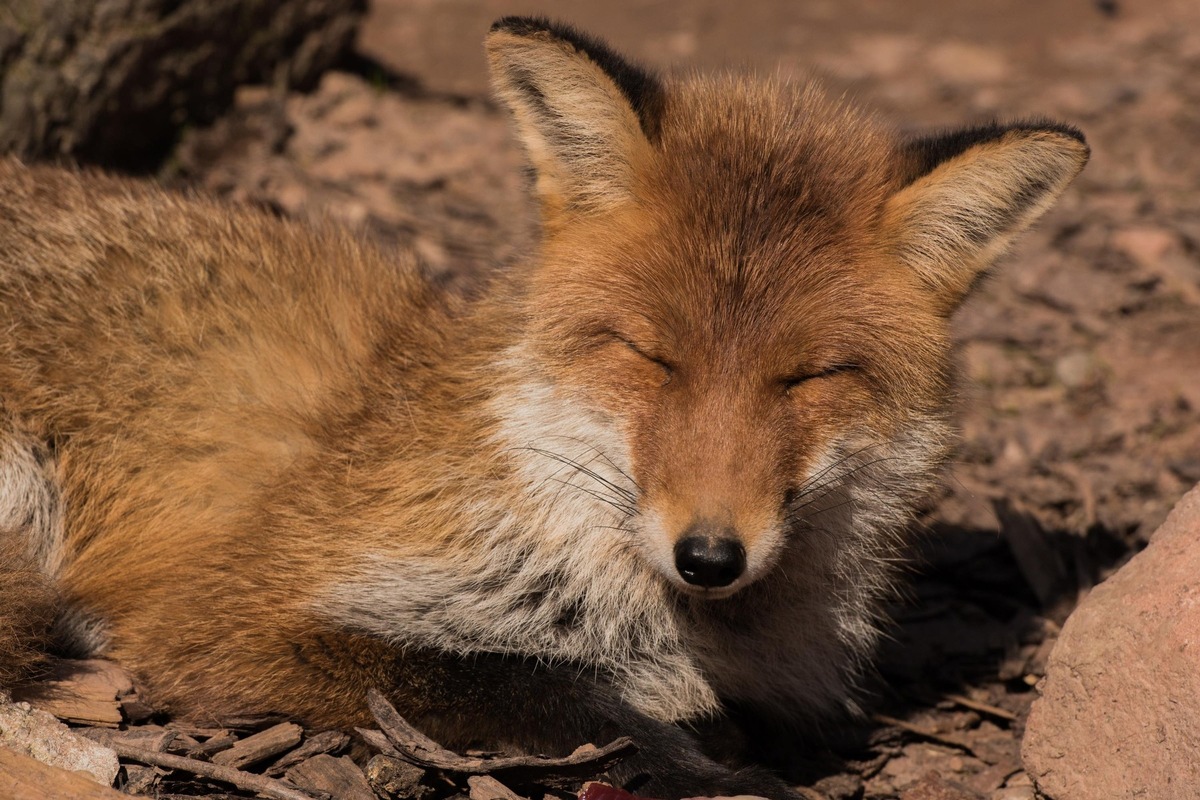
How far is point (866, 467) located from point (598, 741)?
1348mm

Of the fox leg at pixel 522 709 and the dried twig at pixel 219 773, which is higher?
the fox leg at pixel 522 709

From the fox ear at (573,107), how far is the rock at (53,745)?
94.3 inches

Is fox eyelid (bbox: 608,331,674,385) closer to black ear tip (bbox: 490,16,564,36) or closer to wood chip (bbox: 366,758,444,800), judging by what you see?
black ear tip (bbox: 490,16,564,36)

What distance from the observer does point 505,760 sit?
3.93 meters

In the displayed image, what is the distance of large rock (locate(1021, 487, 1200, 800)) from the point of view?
364cm

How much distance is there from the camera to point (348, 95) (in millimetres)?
8914

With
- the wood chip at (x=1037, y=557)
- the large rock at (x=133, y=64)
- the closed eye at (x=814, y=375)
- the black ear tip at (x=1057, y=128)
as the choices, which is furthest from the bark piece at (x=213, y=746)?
the large rock at (x=133, y=64)

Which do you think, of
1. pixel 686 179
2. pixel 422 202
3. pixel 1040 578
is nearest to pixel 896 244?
pixel 686 179

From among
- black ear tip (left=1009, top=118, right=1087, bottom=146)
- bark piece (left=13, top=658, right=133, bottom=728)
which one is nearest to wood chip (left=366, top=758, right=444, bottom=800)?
bark piece (left=13, top=658, right=133, bottom=728)

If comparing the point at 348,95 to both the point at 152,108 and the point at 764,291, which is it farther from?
the point at 764,291

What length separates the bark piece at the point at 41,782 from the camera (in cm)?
349

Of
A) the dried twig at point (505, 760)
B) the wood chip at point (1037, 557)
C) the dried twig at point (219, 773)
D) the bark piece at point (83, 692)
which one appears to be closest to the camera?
the dried twig at point (219, 773)

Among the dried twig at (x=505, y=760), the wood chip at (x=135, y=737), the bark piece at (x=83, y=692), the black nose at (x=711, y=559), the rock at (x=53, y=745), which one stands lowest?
the bark piece at (x=83, y=692)

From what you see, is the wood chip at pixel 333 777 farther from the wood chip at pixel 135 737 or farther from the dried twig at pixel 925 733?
the dried twig at pixel 925 733
